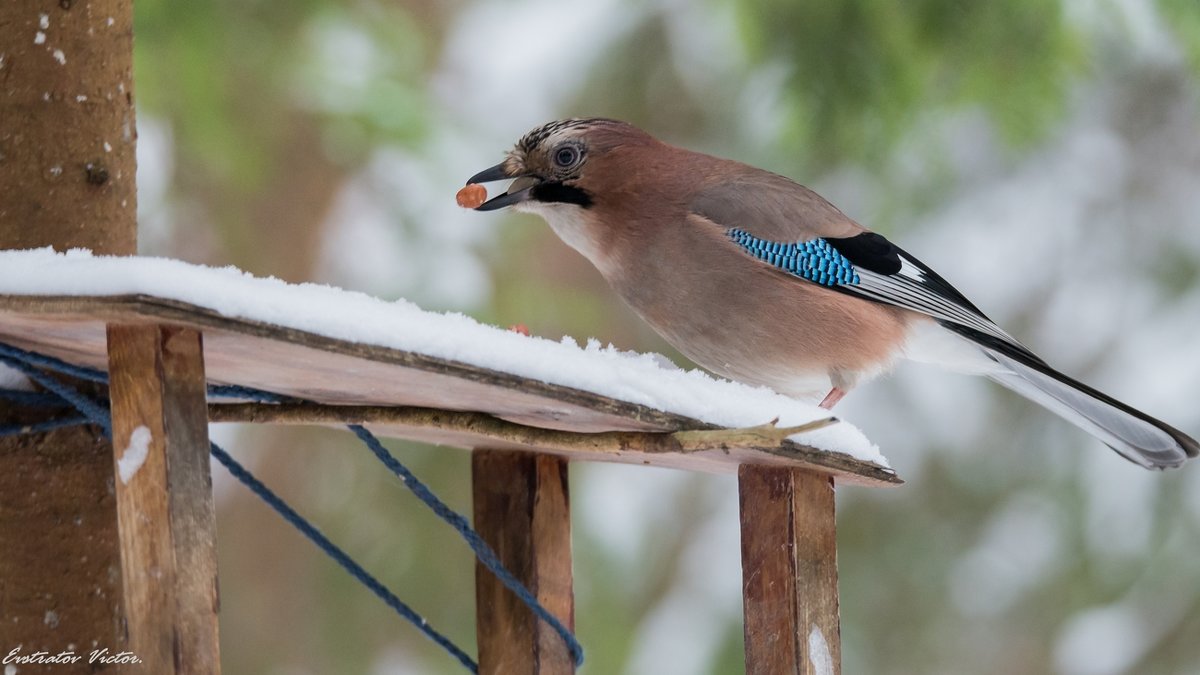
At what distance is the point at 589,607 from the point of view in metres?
4.59

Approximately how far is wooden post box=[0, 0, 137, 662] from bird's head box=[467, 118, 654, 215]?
1.02 meters

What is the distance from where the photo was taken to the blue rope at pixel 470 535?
5.83 ft

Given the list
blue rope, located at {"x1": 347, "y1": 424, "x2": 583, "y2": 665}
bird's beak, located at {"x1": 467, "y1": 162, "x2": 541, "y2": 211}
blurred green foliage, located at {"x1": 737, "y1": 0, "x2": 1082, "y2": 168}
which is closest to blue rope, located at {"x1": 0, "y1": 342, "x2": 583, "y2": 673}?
blue rope, located at {"x1": 347, "y1": 424, "x2": 583, "y2": 665}

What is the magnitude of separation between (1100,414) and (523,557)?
4.25 ft

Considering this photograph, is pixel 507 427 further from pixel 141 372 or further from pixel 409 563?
pixel 409 563

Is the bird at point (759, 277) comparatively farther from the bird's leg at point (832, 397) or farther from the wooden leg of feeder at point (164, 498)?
the wooden leg of feeder at point (164, 498)

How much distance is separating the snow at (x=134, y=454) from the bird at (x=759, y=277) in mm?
1324

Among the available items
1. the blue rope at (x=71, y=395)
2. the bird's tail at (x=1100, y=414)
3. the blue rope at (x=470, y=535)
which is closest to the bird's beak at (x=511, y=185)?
the blue rope at (x=470, y=535)

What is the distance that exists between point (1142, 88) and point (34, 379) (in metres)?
5.28

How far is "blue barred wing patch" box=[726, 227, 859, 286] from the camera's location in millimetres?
2789

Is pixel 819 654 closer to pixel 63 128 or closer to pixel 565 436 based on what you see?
pixel 565 436

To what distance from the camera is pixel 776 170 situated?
195 inches

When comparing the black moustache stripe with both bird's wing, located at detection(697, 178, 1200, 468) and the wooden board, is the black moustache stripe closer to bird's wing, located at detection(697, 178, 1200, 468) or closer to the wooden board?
bird's wing, located at detection(697, 178, 1200, 468)

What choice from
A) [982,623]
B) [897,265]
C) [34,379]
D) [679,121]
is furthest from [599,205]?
[982,623]
